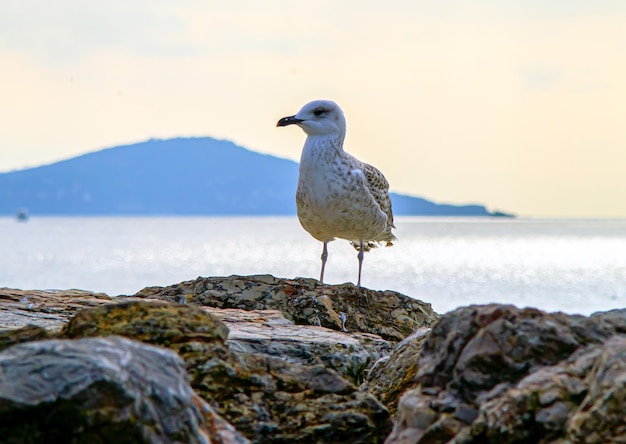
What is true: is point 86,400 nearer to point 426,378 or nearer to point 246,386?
point 246,386

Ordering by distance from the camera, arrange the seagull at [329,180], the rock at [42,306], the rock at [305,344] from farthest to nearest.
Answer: the seagull at [329,180] → the rock at [42,306] → the rock at [305,344]

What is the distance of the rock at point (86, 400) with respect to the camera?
14.5 feet

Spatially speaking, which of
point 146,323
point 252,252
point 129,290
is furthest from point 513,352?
point 252,252

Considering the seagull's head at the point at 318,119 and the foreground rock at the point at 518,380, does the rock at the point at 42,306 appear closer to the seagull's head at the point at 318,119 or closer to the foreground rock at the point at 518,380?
the foreground rock at the point at 518,380

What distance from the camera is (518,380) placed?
485 cm

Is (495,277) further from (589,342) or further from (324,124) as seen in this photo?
(589,342)

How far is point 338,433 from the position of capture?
543 cm

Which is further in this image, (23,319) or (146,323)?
(23,319)

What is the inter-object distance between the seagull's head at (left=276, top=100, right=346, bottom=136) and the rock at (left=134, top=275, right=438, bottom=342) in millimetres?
2247

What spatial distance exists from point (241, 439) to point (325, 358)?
217cm

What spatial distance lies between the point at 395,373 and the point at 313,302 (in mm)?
2781

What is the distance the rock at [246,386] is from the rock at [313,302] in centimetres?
349

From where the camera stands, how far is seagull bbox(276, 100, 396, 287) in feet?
38.4

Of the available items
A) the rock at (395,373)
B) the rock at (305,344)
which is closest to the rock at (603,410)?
the rock at (395,373)
